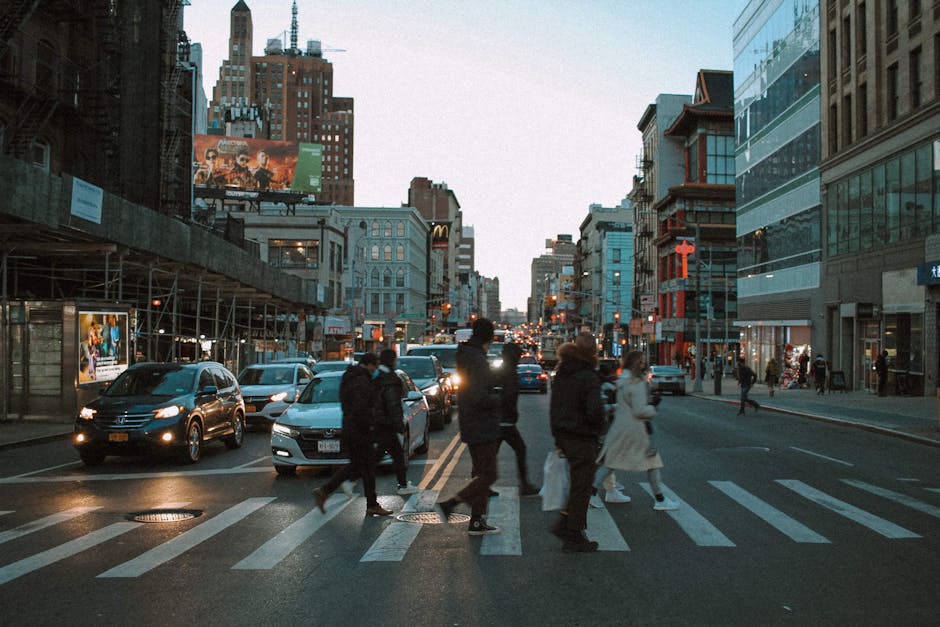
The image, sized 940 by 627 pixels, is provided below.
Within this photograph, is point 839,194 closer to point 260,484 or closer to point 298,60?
point 260,484

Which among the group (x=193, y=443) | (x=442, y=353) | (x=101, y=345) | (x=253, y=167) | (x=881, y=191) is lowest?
(x=193, y=443)

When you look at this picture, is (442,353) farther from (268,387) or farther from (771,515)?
(771,515)

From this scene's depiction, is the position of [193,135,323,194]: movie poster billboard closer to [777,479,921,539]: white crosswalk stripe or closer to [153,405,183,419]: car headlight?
[153,405,183,419]: car headlight

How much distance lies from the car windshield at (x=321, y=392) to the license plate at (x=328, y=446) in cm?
145

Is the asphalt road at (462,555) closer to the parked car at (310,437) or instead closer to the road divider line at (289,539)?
the road divider line at (289,539)

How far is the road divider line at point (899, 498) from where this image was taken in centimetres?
1042

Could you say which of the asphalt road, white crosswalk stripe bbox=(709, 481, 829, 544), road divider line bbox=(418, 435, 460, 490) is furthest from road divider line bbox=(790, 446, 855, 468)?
road divider line bbox=(418, 435, 460, 490)

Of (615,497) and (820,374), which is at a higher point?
(820,374)

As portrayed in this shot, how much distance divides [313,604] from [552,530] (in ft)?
8.47

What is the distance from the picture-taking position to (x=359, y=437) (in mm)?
10148

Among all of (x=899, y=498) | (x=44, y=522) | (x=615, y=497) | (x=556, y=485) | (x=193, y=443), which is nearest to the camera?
(x=556, y=485)

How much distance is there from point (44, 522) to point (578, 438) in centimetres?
604

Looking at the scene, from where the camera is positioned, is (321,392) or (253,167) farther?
(253,167)

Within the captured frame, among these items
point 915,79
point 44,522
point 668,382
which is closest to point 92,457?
point 44,522
